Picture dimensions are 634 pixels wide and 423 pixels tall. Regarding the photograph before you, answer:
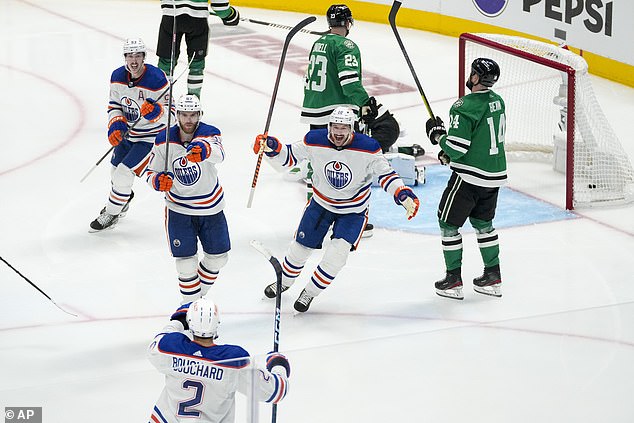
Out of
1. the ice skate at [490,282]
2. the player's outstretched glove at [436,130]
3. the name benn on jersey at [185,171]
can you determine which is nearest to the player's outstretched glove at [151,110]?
the name benn on jersey at [185,171]

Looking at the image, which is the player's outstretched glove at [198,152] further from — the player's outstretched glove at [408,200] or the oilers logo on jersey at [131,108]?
the oilers logo on jersey at [131,108]

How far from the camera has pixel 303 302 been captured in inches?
214

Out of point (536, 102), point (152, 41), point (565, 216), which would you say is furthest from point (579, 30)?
point (152, 41)

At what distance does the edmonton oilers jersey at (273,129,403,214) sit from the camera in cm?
529

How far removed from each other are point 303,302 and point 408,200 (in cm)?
66

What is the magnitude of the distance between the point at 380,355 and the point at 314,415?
30cm

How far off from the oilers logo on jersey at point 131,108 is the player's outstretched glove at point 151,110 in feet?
0.25

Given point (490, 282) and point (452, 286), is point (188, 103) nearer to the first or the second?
point (452, 286)

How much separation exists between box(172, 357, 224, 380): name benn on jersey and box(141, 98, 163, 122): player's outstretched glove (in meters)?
2.73

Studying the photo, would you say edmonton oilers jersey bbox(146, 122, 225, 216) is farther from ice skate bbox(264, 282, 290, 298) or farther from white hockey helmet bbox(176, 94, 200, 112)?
ice skate bbox(264, 282, 290, 298)

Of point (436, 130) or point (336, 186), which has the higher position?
point (436, 130)

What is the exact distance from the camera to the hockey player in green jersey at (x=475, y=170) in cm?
546

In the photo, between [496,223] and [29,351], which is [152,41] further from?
[29,351]

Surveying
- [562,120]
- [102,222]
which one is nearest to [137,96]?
[102,222]
